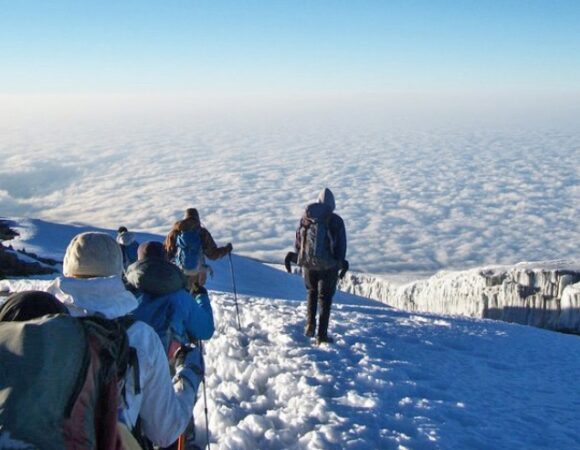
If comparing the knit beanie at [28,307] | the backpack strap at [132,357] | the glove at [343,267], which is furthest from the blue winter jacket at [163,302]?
the glove at [343,267]

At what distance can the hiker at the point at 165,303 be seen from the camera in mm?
4027

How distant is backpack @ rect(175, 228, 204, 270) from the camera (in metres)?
8.09

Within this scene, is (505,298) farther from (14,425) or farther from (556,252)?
(556,252)

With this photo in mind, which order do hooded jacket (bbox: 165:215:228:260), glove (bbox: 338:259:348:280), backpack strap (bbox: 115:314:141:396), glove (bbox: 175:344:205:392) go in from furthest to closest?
hooded jacket (bbox: 165:215:228:260) < glove (bbox: 338:259:348:280) < glove (bbox: 175:344:205:392) < backpack strap (bbox: 115:314:141:396)

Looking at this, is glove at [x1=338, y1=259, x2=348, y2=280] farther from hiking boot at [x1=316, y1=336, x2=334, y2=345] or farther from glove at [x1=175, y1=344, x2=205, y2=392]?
glove at [x1=175, y1=344, x2=205, y2=392]

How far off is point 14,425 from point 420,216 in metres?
184

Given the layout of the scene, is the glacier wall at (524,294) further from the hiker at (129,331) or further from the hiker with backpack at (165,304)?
the hiker at (129,331)

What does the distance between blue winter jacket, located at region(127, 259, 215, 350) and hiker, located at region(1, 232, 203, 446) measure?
0.86 meters

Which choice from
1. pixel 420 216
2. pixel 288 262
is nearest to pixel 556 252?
pixel 420 216

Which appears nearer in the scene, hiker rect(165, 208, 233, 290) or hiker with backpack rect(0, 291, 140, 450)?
hiker with backpack rect(0, 291, 140, 450)

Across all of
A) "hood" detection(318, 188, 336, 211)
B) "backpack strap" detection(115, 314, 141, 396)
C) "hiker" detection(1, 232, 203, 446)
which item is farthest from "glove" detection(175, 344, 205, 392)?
"hood" detection(318, 188, 336, 211)

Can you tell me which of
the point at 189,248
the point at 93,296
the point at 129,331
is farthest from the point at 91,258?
the point at 189,248

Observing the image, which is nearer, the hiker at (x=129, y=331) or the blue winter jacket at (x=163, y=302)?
the hiker at (x=129, y=331)

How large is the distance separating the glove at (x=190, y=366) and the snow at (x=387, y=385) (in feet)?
6.94
